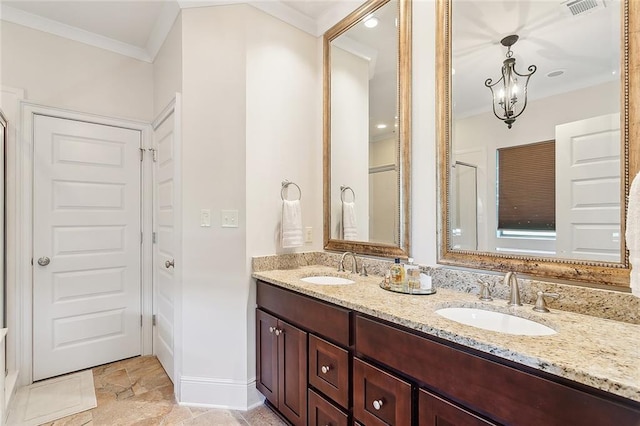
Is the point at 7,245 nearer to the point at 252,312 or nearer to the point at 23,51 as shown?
the point at 23,51

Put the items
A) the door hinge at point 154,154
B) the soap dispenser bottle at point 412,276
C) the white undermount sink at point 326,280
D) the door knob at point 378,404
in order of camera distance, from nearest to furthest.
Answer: the door knob at point 378,404, the soap dispenser bottle at point 412,276, the white undermount sink at point 326,280, the door hinge at point 154,154

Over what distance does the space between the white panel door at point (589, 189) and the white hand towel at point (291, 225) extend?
1.44 meters

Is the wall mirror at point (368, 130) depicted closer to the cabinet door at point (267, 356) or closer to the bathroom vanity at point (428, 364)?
the bathroom vanity at point (428, 364)

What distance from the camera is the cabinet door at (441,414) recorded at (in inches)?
38.7

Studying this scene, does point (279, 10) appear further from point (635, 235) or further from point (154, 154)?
point (635, 235)

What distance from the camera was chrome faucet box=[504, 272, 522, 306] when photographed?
131cm

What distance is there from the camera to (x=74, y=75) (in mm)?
2533

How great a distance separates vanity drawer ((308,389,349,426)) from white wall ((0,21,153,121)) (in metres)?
2.62

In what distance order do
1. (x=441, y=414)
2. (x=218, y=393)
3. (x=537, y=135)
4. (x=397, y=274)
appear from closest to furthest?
(x=441, y=414) < (x=537, y=135) < (x=397, y=274) < (x=218, y=393)

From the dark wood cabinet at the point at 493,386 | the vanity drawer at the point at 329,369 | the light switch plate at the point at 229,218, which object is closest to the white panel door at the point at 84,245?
the light switch plate at the point at 229,218

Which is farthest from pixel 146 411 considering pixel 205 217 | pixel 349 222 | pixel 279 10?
pixel 279 10

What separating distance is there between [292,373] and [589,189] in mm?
1638

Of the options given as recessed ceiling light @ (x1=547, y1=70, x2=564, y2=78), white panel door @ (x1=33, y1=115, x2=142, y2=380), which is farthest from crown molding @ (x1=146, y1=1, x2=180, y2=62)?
recessed ceiling light @ (x1=547, y1=70, x2=564, y2=78)

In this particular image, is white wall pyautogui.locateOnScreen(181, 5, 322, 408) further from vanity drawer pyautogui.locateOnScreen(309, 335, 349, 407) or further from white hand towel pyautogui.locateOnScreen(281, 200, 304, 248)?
vanity drawer pyautogui.locateOnScreen(309, 335, 349, 407)
